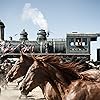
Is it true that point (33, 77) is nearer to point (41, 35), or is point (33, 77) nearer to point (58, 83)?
point (58, 83)

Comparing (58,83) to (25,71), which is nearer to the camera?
(58,83)

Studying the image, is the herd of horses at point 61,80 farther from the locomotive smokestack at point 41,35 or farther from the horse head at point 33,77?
the locomotive smokestack at point 41,35

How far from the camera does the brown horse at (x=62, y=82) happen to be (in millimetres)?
5943

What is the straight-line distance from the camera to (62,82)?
6211 mm

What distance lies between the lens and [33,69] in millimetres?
6234

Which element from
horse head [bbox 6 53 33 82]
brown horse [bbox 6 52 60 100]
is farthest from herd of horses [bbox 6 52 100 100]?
horse head [bbox 6 53 33 82]

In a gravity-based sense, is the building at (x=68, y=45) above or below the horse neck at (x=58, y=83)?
below

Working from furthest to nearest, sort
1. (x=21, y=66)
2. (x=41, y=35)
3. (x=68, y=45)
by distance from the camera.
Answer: (x=41, y=35) → (x=68, y=45) → (x=21, y=66)

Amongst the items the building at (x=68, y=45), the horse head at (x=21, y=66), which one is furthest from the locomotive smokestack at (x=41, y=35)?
the horse head at (x=21, y=66)

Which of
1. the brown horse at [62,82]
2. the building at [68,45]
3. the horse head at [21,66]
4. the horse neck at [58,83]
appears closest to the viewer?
the brown horse at [62,82]

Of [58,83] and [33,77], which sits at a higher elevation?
[33,77]

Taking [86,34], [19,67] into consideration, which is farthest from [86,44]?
[19,67]

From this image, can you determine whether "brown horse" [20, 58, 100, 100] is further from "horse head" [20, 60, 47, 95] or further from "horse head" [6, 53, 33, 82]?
"horse head" [6, 53, 33, 82]

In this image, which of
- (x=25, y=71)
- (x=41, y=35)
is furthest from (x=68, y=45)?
(x=25, y=71)
